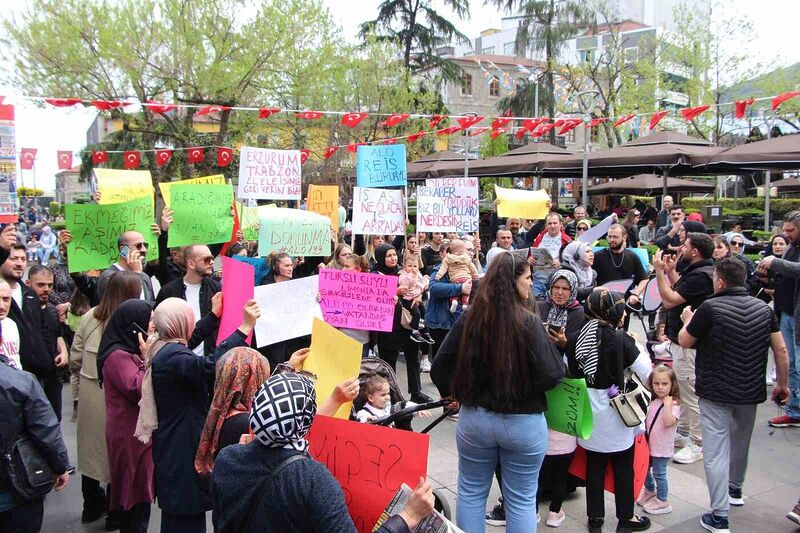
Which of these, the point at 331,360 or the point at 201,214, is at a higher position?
the point at 201,214

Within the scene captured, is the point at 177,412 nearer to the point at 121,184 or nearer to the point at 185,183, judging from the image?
the point at 185,183

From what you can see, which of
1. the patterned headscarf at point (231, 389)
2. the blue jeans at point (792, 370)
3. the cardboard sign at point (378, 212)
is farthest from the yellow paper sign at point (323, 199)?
the patterned headscarf at point (231, 389)

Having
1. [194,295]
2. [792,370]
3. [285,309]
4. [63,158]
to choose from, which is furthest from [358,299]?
[63,158]

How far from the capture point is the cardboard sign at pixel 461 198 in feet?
30.1

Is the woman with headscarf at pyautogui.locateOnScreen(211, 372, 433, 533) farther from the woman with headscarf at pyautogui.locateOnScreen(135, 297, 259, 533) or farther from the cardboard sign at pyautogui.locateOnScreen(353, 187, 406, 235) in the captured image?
the cardboard sign at pyautogui.locateOnScreen(353, 187, 406, 235)

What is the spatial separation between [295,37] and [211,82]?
12.6 feet

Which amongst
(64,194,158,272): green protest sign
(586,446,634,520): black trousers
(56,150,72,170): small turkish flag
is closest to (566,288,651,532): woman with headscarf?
(586,446,634,520): black trousers

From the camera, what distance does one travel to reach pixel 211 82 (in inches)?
909

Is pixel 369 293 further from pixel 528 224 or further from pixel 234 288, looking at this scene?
pixel 528 224

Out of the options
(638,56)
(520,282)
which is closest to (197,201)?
(520,282)

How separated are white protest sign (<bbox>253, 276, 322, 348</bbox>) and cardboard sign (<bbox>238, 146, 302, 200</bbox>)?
3620 mm

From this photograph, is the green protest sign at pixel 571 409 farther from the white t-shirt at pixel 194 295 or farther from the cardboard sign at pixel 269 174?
the cardboard sign at pixel 269 174

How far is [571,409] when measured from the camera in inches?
155

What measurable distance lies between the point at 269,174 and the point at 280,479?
20.8 ft
